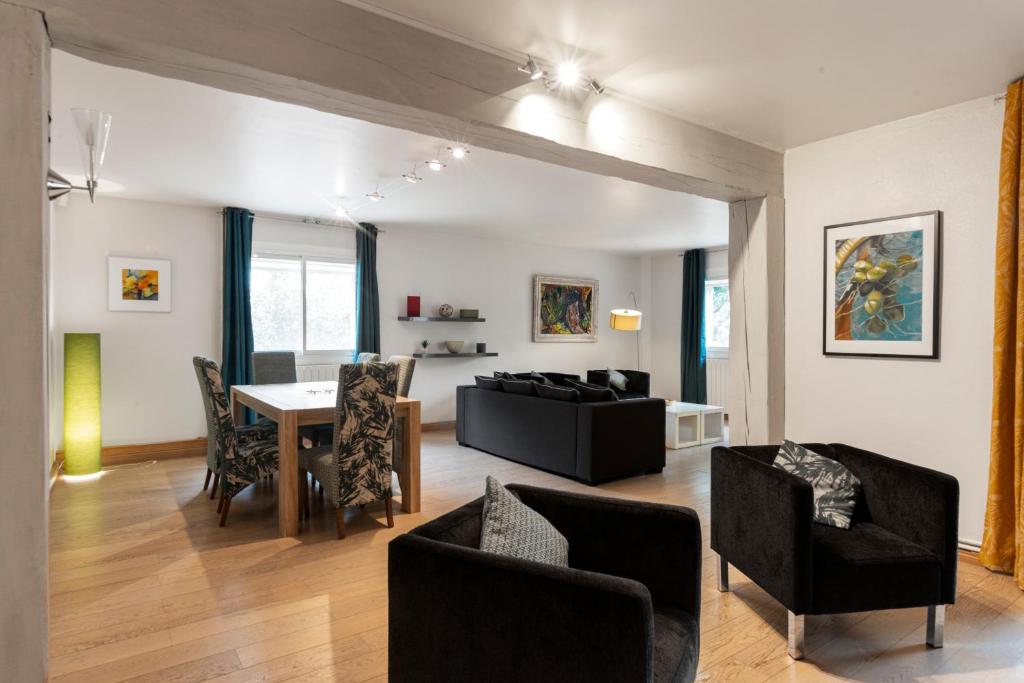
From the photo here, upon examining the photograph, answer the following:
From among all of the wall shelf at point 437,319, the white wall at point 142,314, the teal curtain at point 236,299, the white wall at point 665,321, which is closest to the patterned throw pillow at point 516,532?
the teal curtain at point 236,299

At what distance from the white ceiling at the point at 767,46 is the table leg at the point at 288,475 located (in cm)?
233

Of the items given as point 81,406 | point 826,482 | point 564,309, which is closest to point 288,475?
point 81,406

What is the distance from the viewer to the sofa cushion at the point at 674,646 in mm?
1415

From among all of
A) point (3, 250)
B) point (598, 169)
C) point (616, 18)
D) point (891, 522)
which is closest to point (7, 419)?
point (3, 250)

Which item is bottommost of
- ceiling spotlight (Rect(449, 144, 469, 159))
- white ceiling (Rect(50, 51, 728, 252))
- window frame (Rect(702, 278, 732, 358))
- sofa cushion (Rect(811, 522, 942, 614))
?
sofa cushion (Rect(811, 522, 942, 614))

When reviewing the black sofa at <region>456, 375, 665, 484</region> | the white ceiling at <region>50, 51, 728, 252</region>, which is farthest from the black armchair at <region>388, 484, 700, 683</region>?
the black sofa at <region>456, 375, 665, 484</region>

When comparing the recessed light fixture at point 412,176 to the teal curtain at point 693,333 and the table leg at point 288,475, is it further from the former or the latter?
the teal curtain at point 693,333

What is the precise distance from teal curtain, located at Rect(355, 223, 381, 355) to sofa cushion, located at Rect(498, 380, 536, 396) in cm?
185

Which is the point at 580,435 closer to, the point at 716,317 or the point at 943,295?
the point at 943,295

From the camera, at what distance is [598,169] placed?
2.88m

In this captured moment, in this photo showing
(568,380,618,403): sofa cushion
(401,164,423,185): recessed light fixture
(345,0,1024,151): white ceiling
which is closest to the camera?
(345,0,1024,151): white ceiling

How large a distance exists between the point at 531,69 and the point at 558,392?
3.04 metres

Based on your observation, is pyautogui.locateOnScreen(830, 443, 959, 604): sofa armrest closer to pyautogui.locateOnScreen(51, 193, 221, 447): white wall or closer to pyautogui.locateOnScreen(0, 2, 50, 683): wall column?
pyautogui.locateOnScreen(0, 2, 50, 683): wall column

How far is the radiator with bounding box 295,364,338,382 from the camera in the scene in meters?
6.20
